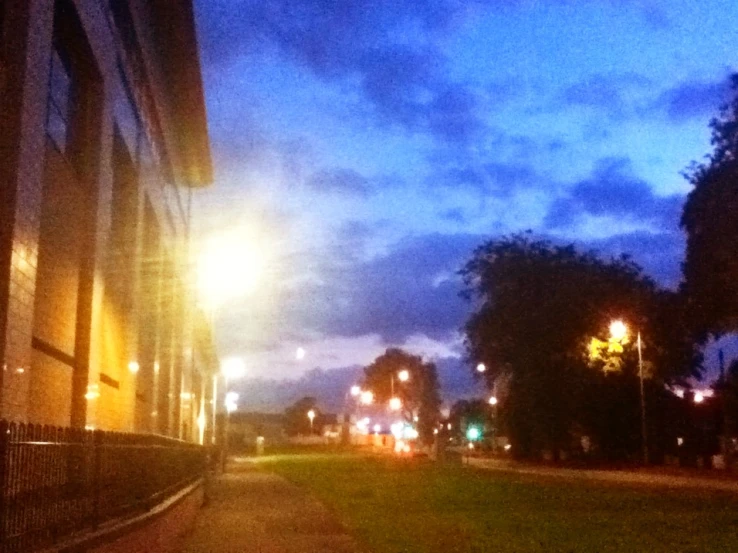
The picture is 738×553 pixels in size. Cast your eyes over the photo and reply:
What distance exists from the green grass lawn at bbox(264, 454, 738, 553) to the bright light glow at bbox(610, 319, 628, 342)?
744 inches

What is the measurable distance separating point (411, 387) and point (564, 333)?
7061 cm

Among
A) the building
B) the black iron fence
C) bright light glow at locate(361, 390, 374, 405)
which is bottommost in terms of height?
the black iron fence

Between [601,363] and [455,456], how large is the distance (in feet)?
31.5

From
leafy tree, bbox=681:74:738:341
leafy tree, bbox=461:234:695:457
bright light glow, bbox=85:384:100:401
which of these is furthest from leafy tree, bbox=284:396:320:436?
bright light glow, bbox=85:384:100:401

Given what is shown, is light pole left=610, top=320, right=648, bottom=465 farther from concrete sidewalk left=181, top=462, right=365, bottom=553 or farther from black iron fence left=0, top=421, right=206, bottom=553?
black iron fence left=0, top=421, right=206, bottom=553

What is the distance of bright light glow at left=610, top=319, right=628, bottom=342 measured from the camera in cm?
5391

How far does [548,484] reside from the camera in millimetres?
36062

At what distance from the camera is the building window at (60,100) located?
53.7 feet

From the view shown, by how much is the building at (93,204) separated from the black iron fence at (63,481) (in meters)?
1.23

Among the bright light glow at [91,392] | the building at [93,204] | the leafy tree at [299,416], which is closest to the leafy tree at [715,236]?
the building at [93,204]

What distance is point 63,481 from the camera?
33.0 feet

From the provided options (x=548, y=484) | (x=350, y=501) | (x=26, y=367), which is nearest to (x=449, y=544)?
(x=26, y=367)

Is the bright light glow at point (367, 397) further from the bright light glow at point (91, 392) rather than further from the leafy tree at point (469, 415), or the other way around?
the bright light glow at point (91, 392)

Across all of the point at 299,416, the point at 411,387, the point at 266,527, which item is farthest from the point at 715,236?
the point at 299,416
